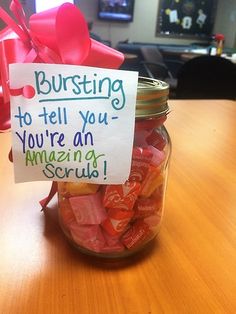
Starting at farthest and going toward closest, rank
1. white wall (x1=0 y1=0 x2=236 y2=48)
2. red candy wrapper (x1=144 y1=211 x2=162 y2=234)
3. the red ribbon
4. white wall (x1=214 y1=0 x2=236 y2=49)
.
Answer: white wall (x1=214 y1=0 x2=236 y2=49) < white wall (x1=0 y1=0 x2=236 y2=48) < red candy wrapper (x1=144 y1=211 x2=162 y2=234) < the red ribbon

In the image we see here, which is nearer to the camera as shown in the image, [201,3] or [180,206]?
[180,206]

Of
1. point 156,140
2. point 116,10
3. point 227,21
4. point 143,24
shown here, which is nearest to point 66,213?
point 156,140

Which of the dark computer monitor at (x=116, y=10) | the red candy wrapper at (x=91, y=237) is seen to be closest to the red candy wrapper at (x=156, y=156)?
the red candy wrapper at (x=91, y=237)

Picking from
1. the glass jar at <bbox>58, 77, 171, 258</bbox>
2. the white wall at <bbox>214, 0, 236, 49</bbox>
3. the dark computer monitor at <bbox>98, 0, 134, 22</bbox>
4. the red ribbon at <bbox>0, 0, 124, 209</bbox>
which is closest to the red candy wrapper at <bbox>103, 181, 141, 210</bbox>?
the glass jar at <bbox>58, 77, 171, 258</bbox>

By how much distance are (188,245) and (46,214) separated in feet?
0.72

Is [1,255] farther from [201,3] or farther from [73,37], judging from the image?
[201,3]

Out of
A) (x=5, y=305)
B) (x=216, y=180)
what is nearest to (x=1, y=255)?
(x=5, y=305)

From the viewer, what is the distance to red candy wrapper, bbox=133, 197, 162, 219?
38 centimetres

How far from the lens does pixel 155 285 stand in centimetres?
36

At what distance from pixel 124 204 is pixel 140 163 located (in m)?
0.05

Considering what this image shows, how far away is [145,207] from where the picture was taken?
0.38 meters

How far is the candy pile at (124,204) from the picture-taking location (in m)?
0.35

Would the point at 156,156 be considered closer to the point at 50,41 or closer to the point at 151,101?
the point at 151,101

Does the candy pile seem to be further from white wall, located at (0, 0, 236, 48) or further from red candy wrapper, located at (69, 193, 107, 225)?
white wall, located at (0, 0, 236, 48)
